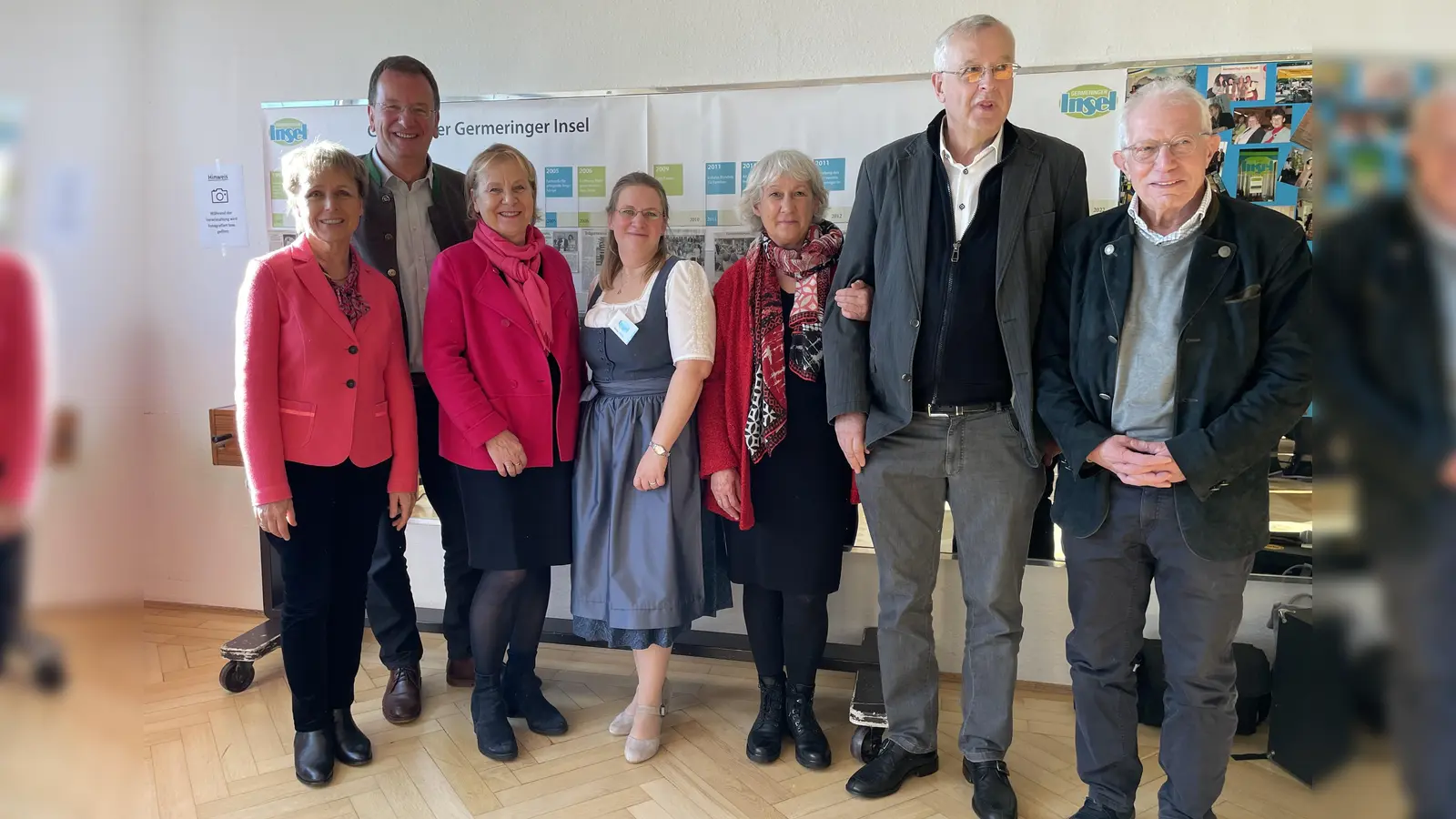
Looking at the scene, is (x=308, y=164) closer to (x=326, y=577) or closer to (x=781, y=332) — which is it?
(x=326, y=577)

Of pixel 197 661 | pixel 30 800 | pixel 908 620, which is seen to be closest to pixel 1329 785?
pixel 30 800

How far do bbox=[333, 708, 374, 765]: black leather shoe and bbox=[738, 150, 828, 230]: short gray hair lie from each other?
71.6 inches

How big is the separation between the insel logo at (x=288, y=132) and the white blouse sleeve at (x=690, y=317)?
183 centimetres

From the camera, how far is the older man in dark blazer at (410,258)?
2.62m

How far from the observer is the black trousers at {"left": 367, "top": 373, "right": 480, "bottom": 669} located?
2.73 meters

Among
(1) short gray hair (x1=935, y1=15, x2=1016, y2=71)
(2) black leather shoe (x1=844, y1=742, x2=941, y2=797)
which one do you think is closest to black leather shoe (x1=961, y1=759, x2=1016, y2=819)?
(2) black leather shoe (x1=844, y1=742, x2=941, y2=797)

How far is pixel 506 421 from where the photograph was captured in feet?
7.76

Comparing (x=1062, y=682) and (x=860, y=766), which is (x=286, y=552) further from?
(x=1062, y=682)

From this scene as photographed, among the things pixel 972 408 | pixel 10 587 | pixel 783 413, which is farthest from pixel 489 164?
pixel 10 587

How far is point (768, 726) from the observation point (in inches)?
99.6

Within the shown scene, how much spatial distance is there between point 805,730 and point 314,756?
1.34m

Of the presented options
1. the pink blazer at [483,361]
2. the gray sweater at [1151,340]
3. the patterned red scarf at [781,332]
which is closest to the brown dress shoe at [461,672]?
the pink blazer at [483,361]

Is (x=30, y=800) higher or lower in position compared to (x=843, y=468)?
higher

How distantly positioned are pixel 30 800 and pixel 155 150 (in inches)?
7.9
